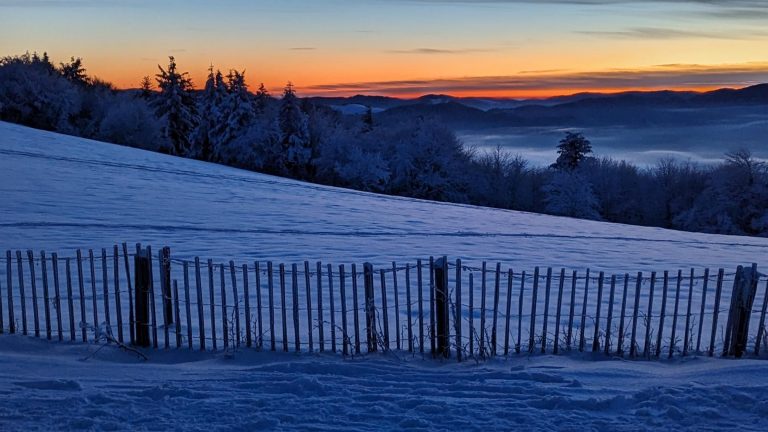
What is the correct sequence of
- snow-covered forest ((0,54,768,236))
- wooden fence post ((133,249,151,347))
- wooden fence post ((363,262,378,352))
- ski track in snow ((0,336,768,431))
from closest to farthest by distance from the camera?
ski track in snow ((0,336,768,431))
wooden fence post ((363,262,378,352))
wooden fence post ((133,249,151,347))
snow-covered forest ((0,54,768,236))

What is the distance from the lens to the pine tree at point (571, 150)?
7312cm

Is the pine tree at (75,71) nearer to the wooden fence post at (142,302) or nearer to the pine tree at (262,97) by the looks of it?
the pine tree at (262,97)

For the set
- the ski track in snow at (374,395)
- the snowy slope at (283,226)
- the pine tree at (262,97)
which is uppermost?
the pine tree at (262,97)

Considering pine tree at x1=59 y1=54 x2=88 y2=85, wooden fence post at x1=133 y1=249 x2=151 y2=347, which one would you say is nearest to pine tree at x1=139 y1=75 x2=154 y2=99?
pine tree at x1=59 y1=54 x2=88 y2=85

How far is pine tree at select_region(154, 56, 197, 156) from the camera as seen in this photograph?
66.1 meters

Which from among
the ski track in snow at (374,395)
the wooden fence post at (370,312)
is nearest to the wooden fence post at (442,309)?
the ski track in snow at (374,395)

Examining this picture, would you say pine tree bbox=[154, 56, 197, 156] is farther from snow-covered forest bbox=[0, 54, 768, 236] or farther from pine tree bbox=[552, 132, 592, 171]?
pine tree bbox=[552, 132, 592, 171]

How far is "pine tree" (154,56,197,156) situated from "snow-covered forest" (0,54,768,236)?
92mm

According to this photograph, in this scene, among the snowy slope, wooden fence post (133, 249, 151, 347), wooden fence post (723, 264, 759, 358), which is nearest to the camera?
wooden fence post (723, 264, 759, 358)

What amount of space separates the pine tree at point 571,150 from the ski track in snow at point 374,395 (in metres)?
65.9

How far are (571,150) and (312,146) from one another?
26.7m

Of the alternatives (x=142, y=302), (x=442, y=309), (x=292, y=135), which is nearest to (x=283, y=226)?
(x=142, y=302)

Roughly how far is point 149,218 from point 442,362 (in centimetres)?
1754

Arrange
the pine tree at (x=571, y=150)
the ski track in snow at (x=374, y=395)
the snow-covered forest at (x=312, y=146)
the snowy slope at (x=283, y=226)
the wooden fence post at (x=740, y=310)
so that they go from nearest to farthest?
the ski track in snow at (x=374, y=395) < the wooden fence post at (x=740, y=310) < the snowy slope at (x=283, y=226) < the snow-covered forest at (x=312, y=146) < the pine tree at (x=571, y=150)
